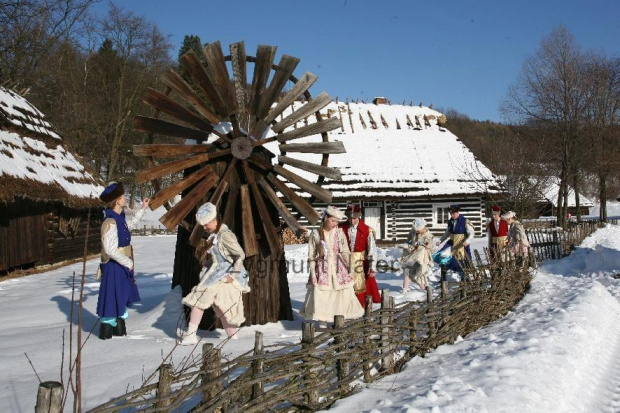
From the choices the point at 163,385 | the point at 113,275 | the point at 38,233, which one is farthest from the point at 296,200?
the point at 38,233

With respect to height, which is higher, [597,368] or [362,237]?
[362,237]

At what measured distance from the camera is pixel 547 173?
66.8 ft

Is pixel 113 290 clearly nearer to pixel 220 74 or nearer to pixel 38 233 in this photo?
pixel 220 74

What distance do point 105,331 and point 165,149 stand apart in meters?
2.11

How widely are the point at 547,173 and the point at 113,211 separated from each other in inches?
725

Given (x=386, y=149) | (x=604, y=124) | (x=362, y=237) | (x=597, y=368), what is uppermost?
(x=604, y=124)

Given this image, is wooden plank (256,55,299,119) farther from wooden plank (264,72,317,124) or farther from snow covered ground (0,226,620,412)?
snow covered ground (0,226,620,412)

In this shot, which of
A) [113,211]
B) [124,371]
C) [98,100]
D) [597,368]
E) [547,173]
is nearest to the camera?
[124,371]

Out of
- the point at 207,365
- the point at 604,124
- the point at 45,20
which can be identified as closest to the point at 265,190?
the point at 207,365

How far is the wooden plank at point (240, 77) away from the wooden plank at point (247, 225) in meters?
0.84

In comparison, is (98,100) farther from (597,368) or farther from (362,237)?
(597,368)

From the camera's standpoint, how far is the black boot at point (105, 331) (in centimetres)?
548

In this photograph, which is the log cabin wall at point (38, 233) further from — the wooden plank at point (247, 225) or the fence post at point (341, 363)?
the fence post at point (341, 363)

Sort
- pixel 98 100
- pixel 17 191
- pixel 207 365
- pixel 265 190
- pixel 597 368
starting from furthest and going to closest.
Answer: pixel 98 100
pixel 17 191
pixel 265 190
pixel 597 368
pixel 207 365
